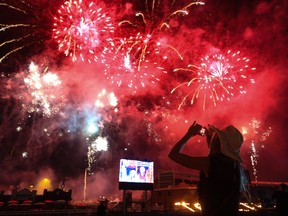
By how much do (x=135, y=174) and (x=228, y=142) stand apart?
832 inches

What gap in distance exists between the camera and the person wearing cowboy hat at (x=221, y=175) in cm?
268

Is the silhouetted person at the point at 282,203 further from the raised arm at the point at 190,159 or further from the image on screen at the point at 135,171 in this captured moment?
the image on screen at the point at 135,171

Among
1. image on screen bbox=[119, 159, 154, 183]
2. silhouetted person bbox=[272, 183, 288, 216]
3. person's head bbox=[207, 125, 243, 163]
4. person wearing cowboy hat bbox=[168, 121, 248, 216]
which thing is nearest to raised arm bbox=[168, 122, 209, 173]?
person wearing cowboy hat bbox=[168, 121, 248, 216]

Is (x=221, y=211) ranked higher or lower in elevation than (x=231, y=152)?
lower

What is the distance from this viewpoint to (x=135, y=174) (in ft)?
76.3

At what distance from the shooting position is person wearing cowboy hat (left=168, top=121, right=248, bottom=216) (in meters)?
2.68

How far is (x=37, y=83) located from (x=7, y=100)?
506 inches

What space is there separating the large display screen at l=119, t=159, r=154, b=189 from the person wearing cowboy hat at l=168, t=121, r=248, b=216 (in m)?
20.3

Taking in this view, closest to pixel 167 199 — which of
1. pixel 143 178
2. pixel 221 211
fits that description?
pixel 143 178

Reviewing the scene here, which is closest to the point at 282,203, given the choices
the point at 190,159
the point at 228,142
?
the point at 228,142

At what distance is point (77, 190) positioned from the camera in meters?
68.2

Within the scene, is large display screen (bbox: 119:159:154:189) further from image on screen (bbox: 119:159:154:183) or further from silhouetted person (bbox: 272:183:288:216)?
silhouetted person (bbox: 272:183:288:216)

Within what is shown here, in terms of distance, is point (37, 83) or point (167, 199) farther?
point (167, 199)

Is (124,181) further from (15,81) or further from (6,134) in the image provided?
(6,134)
